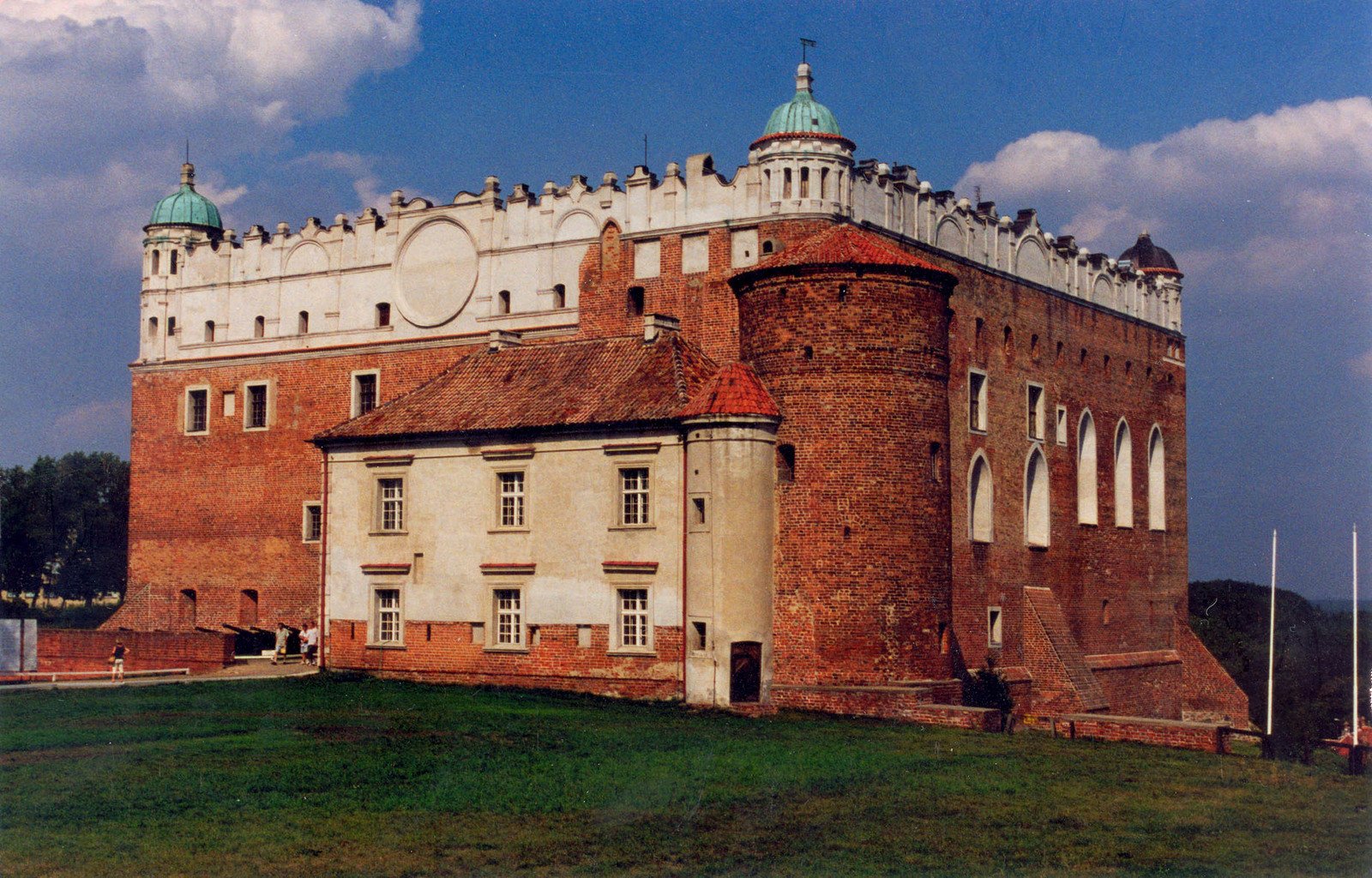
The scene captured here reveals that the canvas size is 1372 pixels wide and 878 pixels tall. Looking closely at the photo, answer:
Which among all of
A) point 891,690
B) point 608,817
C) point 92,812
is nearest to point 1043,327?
point 891,690

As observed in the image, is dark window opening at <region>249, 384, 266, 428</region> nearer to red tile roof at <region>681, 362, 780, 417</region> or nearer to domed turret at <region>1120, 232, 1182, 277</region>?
red tile roof at <region>681, 362, 780, 417</region>

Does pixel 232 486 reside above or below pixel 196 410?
below

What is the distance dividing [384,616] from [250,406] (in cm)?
1282

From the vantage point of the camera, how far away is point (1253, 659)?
2741 inches

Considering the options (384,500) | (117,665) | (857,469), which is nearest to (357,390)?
(384,500)

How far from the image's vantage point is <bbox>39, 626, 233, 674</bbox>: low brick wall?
42.7 m

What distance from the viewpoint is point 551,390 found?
38812 millimetres

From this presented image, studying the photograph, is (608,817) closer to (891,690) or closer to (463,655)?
(891,690)

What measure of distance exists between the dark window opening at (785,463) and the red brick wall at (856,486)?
0.46ft

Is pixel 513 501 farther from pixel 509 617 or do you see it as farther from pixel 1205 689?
pixel 1205 689

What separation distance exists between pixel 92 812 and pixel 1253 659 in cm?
5924

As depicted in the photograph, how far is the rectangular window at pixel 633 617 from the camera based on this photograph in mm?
35719

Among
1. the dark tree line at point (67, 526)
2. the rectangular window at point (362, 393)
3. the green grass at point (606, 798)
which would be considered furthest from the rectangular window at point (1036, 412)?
the dark tree line at point (67, 526)

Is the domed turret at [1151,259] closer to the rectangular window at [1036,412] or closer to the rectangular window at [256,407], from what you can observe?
the rectangular window at [1036,412]
